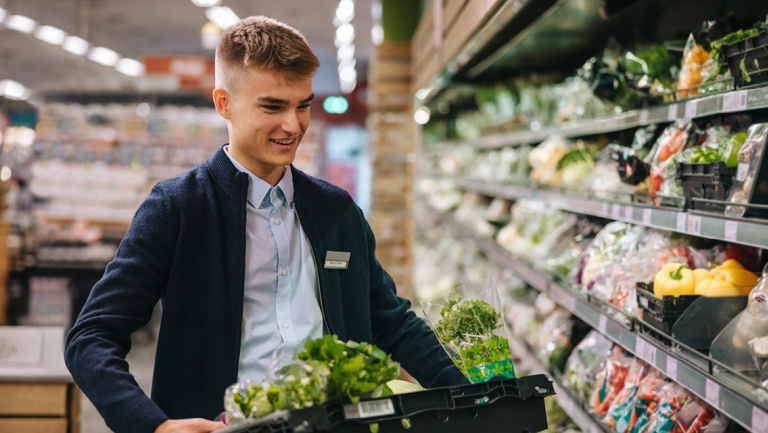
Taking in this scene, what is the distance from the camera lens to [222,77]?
1.60 m

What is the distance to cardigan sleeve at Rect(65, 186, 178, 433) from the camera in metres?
1.29

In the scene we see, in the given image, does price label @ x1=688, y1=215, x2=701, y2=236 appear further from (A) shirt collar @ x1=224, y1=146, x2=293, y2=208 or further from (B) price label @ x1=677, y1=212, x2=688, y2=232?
(A) shirt collar @ x1=224, y1=146, x2=293, y2=208

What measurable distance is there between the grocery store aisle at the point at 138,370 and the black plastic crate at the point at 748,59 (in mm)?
3574

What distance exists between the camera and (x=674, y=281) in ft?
6.12

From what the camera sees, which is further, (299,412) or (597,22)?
(597,22)

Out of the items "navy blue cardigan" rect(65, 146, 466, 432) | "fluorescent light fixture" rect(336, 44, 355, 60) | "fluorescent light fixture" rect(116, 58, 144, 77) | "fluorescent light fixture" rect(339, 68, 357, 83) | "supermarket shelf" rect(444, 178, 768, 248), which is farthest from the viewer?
"fluorescent light fixture" rect(116, 58, 144, 77)

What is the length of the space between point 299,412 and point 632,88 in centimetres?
169

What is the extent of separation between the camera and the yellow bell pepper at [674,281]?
185cm

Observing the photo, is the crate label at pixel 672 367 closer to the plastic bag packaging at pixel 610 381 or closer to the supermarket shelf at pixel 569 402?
the supermarket shelf at pixel 569 402

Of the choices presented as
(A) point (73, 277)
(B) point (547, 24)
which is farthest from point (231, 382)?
(A) point (73, 277)

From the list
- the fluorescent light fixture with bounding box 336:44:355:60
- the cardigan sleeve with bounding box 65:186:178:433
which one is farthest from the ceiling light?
the cardigan sleeve with bounding box 65:186:178:433

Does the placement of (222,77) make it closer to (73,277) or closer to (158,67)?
(73,277)

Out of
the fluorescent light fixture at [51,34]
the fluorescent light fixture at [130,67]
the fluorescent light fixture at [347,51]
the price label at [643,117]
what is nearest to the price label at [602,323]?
the price label at [643,117]

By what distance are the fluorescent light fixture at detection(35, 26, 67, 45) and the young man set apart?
1322 centimetres
